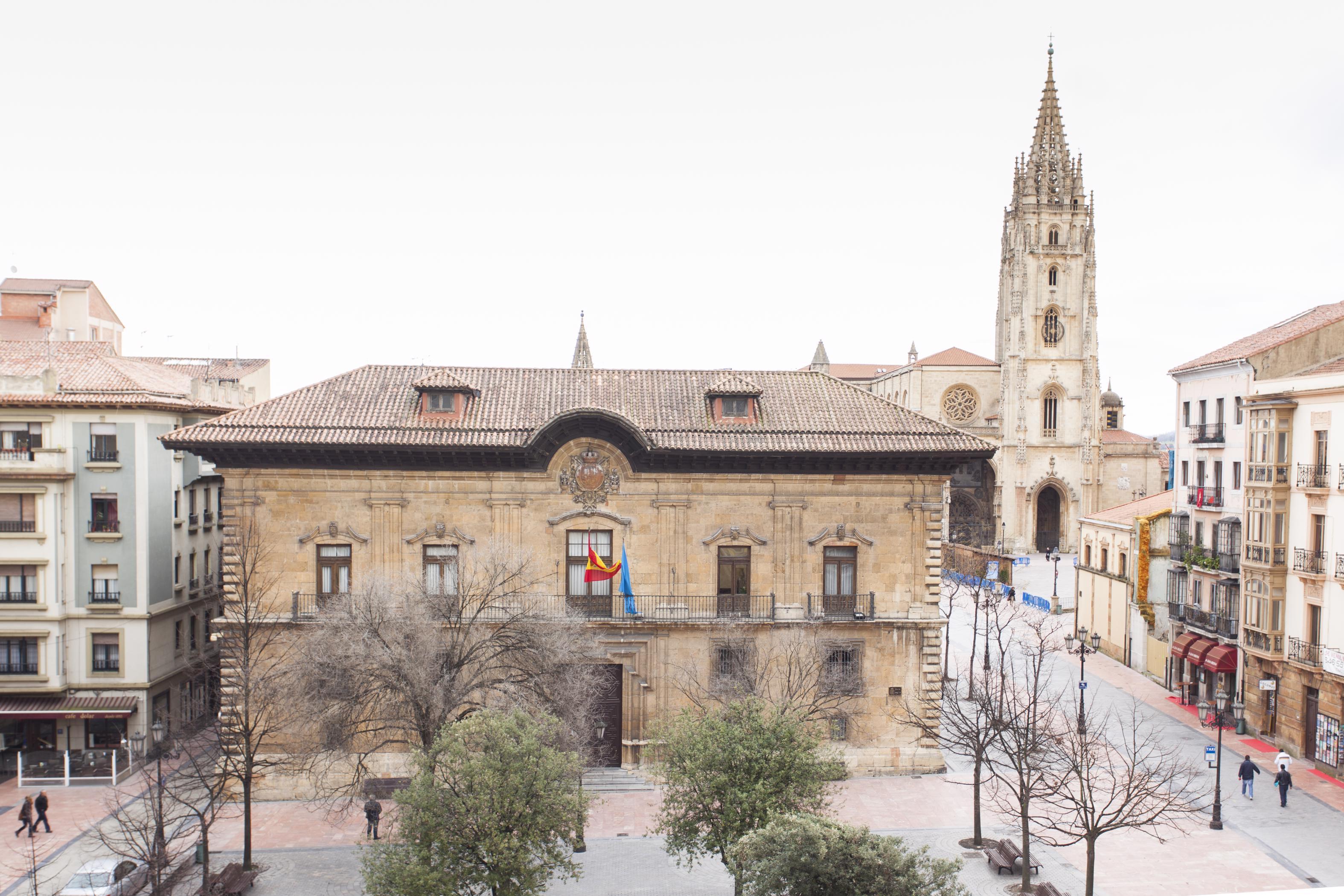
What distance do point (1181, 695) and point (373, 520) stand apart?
2812 cm

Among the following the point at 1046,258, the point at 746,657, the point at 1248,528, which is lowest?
the point at 746,657

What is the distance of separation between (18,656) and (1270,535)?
36.3 meters

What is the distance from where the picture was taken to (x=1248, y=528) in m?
31.4

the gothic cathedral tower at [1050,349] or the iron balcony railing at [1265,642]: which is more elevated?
the gothic cathedral tower at [1050,349]

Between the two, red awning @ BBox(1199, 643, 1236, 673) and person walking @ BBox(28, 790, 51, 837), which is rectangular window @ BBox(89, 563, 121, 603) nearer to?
person walking @ BBox(28, 790, 51, 837)

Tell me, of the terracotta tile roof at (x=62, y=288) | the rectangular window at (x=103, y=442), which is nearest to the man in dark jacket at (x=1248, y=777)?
the rectangular window at (x=103, y=442)

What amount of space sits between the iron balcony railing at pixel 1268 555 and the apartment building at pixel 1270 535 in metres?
0.04

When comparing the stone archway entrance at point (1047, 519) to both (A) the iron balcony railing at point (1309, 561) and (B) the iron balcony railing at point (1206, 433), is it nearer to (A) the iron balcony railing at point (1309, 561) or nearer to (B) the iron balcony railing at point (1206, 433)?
(B) the iron balcony railing at point (1206, 433)

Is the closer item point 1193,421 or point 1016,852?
point 1016,852

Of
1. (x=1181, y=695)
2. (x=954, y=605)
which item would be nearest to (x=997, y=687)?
(x=1181, y=695)

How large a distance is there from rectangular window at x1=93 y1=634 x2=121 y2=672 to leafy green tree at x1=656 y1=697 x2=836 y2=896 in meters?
19.4

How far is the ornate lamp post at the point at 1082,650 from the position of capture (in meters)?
32.4

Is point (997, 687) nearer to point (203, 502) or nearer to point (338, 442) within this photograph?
point (338, 442)

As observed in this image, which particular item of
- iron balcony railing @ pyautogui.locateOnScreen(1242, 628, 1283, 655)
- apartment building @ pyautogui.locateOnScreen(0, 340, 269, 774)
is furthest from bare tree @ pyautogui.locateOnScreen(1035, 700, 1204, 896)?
apartment building @ pyautogui.locateOnScreen(0, 340, 269, 774)
